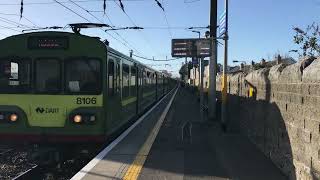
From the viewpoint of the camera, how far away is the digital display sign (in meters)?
11.9

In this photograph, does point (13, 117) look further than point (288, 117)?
Yes

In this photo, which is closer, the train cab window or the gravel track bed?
the gravel track bed

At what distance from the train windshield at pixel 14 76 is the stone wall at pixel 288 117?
527 cm

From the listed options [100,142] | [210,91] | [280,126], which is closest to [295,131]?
[280,126]

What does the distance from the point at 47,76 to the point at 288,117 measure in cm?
551

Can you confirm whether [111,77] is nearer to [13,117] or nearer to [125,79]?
[13,117]

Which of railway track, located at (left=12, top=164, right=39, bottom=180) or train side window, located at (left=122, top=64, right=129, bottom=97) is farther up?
train side window, located at (left=122, top=64, right=129, bottom=97)

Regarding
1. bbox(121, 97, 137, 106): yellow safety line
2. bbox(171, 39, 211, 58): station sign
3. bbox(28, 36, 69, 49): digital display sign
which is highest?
bbox(171, 39, 211, 58): station sign

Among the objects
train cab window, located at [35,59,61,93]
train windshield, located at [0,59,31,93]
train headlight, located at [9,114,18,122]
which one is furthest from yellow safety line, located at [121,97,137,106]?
train headlight, located at [9,114,18,122]

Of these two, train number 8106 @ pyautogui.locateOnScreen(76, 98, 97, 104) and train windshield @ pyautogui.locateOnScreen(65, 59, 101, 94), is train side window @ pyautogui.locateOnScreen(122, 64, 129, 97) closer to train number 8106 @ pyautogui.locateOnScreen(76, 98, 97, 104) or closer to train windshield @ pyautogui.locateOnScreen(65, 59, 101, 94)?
train windshield @ pyautogui.locateOnScreen(65, 59, 101, 94)

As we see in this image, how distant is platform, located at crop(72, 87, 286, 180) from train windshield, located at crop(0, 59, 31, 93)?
2.36 meters

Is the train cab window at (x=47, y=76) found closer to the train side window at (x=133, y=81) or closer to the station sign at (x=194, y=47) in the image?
the train side window at (x=133, y=81)

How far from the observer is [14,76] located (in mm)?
11938

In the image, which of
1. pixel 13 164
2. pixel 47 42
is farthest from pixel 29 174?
pixel 47 42
